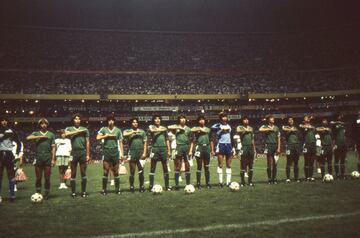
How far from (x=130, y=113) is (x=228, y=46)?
19357 mm

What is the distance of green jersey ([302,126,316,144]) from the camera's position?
611 inches

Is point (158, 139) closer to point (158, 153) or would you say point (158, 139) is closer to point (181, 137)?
point (158, 153)

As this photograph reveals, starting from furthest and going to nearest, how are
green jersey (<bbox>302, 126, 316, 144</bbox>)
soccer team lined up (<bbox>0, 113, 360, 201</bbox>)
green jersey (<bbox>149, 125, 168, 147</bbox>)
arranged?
green jersey (<bbox>302, 126, 316, 144</bbox>) → green jersey (<bbox>149, 125, 168, 147</bbox>) → soccer team lined up (<bbox>0, 113, 360, 201</bbox>)

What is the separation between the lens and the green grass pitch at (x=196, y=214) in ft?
25.7

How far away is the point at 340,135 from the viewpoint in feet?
52.5

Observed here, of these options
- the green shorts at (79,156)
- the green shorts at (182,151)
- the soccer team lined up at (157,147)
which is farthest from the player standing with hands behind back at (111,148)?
the green shorts at (182,151)

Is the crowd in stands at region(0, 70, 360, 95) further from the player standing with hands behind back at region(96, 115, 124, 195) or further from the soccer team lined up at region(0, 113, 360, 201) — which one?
the player standing with hands behind back at region(96, 115, 124, 195)

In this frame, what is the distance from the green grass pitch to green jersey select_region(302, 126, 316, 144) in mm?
2522

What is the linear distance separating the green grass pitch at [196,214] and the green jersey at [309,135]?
252cm

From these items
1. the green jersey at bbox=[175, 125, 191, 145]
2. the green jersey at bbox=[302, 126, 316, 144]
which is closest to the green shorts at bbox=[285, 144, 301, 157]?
the green jersey at bbox=[302, 126, 316, 144]

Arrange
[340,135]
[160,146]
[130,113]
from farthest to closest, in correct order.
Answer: [130,113], [340,135], [160,146]

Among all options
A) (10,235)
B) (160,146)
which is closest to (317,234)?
(10,235)

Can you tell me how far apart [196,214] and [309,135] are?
8.21 meters

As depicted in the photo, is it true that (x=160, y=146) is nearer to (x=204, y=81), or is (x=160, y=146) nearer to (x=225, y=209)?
(x=225, y=209)
